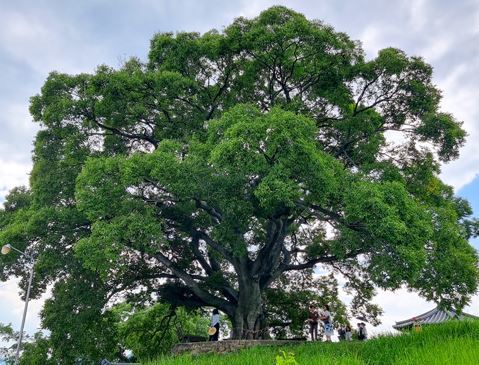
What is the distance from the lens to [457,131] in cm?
1606

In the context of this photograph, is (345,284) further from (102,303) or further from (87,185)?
(87,185)

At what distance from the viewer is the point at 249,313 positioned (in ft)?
56.1

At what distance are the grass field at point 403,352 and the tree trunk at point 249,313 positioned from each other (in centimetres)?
578

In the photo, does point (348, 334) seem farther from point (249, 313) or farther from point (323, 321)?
point (249, 313)

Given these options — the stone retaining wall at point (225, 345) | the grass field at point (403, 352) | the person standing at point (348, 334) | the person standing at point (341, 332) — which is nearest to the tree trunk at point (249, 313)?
the stone retaining wall at point (225, 345)

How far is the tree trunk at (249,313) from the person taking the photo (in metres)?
16.9

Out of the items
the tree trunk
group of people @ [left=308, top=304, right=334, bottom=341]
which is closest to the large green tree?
the tree trunk

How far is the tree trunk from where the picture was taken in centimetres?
1691

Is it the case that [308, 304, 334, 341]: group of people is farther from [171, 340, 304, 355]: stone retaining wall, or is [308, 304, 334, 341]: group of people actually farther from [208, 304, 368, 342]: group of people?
[171, 340, 304, 355]: stone retaining wall

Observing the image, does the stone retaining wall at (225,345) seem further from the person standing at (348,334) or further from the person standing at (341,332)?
the person standing at (341,332)

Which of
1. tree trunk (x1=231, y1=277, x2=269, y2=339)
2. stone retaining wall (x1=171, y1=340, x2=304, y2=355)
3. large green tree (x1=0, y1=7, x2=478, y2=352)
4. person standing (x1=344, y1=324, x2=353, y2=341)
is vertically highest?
large green tree (x1=0, y1=7, x2=478, y2=352)

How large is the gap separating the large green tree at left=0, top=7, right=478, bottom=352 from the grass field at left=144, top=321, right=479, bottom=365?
2.24 meters

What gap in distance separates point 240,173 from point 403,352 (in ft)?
20.6

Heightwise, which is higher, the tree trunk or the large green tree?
the large green tree
